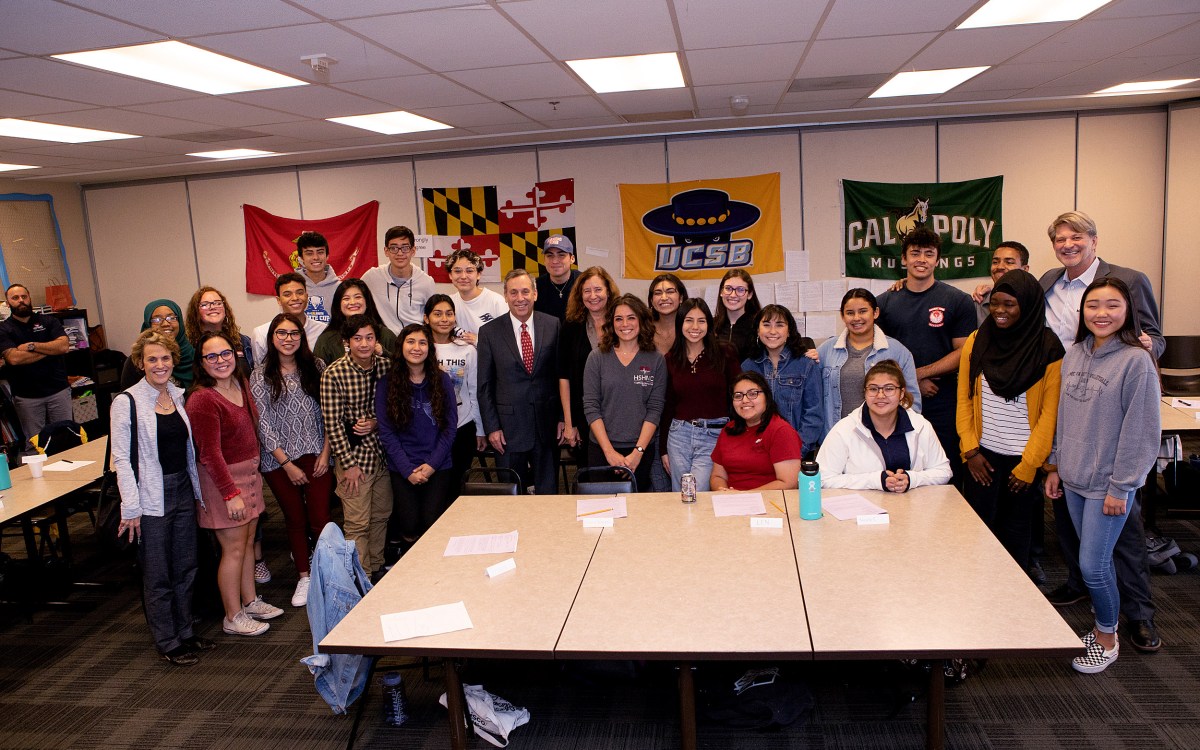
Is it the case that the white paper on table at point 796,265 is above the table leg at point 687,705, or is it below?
above

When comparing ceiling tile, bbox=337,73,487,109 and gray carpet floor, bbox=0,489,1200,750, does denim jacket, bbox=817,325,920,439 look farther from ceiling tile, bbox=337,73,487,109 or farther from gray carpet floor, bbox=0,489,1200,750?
ceiling tile, bbox=337,73,487,109

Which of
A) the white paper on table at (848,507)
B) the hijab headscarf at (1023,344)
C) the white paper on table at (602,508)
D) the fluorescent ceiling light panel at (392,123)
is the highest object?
the fluorescent ceiling light panel at (392,123)

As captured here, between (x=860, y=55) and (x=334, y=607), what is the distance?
3591 millimetres

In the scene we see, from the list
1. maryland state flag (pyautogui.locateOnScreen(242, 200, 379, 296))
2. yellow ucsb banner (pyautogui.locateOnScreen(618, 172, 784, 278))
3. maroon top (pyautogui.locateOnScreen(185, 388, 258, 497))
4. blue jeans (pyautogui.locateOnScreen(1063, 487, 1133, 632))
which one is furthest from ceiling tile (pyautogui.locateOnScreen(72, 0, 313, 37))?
maryland state flag (pyautogui.locateOnScreen(242, 200, 379, 296))

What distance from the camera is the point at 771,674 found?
2824 mm

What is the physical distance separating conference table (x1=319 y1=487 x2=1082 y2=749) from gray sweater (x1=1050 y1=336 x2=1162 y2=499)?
47 cm

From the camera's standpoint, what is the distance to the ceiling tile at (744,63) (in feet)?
11.8

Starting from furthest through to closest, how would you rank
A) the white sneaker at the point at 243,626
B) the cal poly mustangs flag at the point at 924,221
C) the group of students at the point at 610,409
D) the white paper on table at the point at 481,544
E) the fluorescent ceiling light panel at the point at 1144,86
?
the cal poly mustangs flag at the point at 924,221 < the fluorescent ceiling light panel at the point at 1144,86 < the white sneaker at the point at 243,626 < the group of students at the point at 610,409 < the white paper on table at the point at 481,544

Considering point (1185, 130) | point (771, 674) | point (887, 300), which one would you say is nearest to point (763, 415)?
point (771, 674)

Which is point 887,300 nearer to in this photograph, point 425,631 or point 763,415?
point 763,415

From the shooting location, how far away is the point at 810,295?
6781 millimetres

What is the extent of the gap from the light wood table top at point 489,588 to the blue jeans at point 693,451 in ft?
2.41

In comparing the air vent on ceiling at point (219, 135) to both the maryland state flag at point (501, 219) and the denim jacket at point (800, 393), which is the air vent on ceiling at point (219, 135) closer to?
the maryland state flag at point (501, 219)

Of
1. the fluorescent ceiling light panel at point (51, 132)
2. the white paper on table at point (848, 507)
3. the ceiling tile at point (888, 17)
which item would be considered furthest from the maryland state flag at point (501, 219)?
the white paper on table at point (848, 507)
